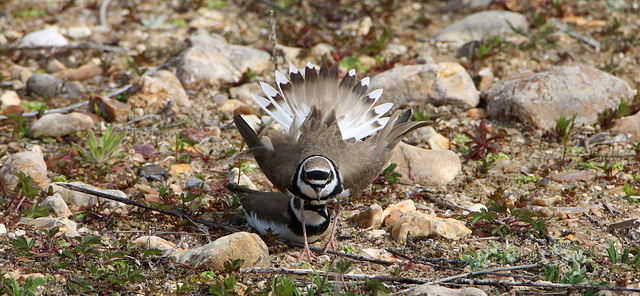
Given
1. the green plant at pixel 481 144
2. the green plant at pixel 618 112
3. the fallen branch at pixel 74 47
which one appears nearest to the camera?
the green plant at pixel 481 144

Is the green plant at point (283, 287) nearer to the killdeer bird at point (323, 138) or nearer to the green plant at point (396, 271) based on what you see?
the green plant at point (396, 271)

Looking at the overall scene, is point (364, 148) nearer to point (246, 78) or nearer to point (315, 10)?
point (246, 78)

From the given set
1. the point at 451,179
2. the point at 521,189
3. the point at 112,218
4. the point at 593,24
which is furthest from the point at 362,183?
the point at 593,24

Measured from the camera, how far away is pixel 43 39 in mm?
9305

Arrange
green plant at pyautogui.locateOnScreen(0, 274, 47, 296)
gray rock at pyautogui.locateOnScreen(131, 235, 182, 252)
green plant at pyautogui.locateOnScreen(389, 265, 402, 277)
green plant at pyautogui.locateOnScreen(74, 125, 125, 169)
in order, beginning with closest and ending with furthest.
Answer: green plant at pyautogui.locateOnScreen(0, 274, 47, 296), green plant at pyautogui.locateOnScreen(389, 265, 402, 277), gray rock at pyautogui.locateOnScreen(131, 235, 182, 252), green plant at pyautogui.locateOnScreen(74, 125, 125, 169)

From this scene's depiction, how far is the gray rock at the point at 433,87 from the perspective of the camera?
775 centimetres

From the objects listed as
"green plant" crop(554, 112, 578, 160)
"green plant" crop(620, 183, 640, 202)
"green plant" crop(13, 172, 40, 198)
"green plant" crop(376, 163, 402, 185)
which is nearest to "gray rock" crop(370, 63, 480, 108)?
"green plant" crop(554, 112, 578, 160)

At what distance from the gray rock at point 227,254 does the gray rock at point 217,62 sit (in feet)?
12.9

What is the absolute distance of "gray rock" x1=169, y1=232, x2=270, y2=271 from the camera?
4543 mm

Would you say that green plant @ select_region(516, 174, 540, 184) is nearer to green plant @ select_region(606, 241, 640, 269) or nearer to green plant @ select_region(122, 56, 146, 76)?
green plant @ select_region(606, 241, 640, 269)

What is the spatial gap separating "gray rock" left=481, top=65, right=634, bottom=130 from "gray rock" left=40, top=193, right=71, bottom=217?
4.81 metres

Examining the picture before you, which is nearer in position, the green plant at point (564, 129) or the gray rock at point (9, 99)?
the green plant at point (564, 129)

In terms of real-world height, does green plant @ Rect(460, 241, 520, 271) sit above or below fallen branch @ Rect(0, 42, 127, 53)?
below

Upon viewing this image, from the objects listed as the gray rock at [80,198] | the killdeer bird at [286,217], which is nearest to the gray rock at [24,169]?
the gray rock at [80,198]
